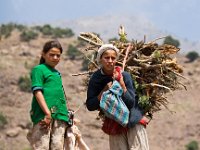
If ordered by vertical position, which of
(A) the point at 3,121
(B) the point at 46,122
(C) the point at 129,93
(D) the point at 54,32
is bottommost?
(A) the point at 3,121

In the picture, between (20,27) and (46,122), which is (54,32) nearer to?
(20,27)

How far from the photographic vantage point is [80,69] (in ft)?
147

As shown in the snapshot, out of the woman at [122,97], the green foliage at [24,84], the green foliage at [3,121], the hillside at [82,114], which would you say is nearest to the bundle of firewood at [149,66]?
the woman at [122,97]

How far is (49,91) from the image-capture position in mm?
5289

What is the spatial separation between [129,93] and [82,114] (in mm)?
31106

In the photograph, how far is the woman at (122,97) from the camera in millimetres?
5328

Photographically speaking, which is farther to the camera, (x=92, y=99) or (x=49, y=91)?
(x=92, y=99)

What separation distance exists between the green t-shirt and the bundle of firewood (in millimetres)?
812

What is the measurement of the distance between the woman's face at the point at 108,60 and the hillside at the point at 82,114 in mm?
25090

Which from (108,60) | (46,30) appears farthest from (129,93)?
(46,30)

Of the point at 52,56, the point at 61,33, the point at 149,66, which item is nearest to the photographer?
the point at 52,56

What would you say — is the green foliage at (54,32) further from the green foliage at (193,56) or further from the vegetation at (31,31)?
the green foliage at (193,56)

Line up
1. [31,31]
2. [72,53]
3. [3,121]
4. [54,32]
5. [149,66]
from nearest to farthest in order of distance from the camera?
[149,66] → [3,121] → [72,53] → [31,31] → [54,32]

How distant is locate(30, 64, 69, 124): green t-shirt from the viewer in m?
5.25
